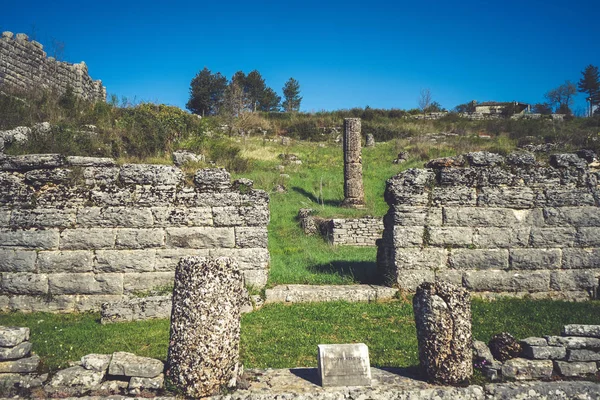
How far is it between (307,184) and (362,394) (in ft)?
63.9

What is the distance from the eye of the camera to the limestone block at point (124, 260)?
786 centimetres

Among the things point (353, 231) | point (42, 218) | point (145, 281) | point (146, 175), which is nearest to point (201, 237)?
point (145, 281)

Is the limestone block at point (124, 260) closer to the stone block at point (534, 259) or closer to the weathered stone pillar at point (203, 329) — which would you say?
the weathered stone pillar at point (203, 329)

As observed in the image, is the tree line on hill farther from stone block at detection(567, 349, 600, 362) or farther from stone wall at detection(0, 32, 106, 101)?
stone block at detection(567, 349, 600, 362)

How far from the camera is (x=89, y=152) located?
34.3 ft

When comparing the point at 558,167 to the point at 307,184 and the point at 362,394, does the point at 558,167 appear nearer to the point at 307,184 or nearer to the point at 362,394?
the point at 362,394

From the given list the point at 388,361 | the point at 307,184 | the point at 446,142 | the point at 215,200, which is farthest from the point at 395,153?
the point at 388,361

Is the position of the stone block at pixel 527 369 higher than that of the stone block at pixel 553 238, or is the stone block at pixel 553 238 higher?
the stone block at pixel 553 238

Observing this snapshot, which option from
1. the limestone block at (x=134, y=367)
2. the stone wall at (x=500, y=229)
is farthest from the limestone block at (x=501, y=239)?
the limestone block at (x=134, y=367)

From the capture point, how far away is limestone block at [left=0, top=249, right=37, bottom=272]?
7777 millimetres

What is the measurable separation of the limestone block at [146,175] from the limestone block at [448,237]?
5.44m

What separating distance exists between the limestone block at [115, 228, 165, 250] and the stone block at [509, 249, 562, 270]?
23.6 feet

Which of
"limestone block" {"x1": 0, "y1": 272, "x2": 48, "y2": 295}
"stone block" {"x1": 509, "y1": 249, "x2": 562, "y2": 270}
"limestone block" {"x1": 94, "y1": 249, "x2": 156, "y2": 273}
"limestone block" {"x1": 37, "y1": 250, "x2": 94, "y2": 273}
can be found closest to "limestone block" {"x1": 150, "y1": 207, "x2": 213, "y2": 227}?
"limestone block" {"x1": 94, "y1": 249, "x2": 156, "y2": 273}

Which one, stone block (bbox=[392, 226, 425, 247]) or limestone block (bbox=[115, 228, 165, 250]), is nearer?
limestone block (bbox=[115, 228, 165, 250])
